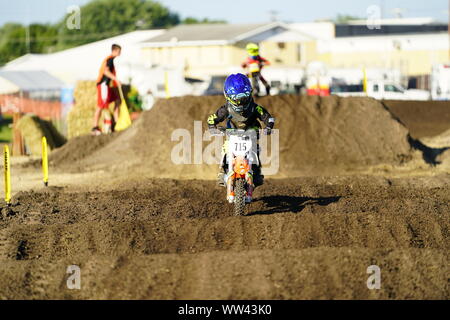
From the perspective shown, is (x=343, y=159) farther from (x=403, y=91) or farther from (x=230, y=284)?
(x=403, y=91)

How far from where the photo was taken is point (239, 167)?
10.6 meters

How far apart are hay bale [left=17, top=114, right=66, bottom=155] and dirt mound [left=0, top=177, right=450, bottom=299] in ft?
30.9

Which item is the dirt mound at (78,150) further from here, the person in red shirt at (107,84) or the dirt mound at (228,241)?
the dirt mound at (228,241)

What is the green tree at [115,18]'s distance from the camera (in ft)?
320

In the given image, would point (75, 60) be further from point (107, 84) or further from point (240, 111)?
point (240, 111)

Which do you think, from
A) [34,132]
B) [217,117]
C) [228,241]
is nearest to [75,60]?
[34,132]

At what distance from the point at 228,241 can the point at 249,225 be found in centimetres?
53

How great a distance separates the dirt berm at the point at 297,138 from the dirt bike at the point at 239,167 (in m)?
6.26

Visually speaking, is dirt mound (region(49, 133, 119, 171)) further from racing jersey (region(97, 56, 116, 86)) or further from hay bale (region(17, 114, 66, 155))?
hay bale (region(17, 114, 66, 155))

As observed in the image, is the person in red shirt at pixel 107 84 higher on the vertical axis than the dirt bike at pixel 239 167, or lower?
higher

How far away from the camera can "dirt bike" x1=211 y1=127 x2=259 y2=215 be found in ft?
34.9

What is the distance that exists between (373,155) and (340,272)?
11118mm

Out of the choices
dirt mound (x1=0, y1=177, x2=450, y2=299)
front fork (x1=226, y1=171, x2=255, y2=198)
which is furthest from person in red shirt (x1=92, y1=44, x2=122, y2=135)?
front fork (x1=226, y1=171, x2=255, y2=198)

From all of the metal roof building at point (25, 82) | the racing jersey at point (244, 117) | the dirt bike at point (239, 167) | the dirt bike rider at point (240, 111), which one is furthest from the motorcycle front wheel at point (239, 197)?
the metal roof building at point (25, 82)
